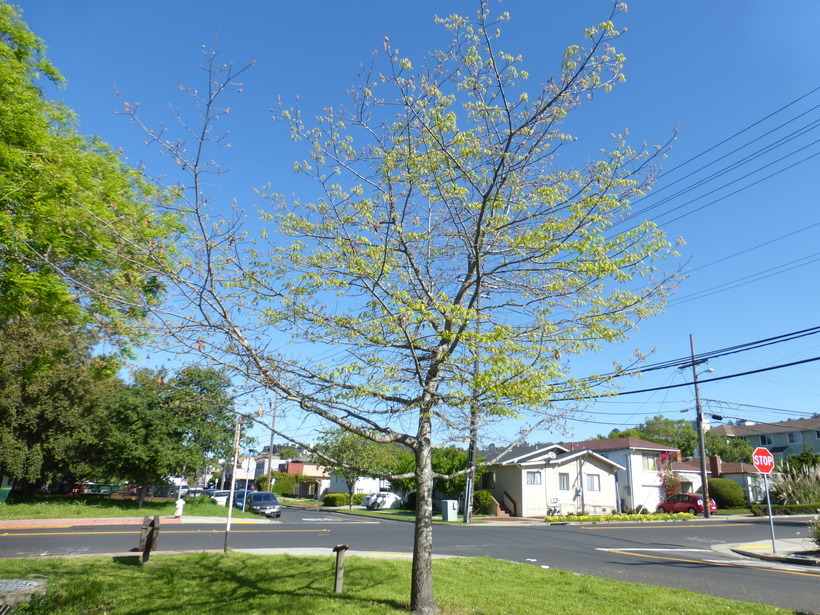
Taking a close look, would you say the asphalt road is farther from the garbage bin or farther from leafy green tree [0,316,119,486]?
leafy green tree [0,316,119,486]

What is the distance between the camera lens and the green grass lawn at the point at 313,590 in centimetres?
719

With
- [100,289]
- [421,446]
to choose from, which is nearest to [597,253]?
[421,446]

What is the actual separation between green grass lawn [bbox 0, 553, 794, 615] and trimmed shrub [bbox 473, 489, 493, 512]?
2563 centimetres

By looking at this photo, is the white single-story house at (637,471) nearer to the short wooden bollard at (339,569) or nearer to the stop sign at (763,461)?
the stop sign at (763,461)

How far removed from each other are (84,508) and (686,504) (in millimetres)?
36222

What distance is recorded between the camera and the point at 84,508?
25656 millimetres

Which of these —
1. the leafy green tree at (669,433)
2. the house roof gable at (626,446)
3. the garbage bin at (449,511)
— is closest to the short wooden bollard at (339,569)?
the garbage bin at (449,511)

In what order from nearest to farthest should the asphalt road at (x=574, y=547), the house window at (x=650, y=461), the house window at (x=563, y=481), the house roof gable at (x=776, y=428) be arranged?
the asphalt road at (x=574, y=547) → the house window at (x=563, y=481) → the house window at (x=650, y=461) → the house roof gable at (x=776, y=428)

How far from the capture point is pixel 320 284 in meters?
7.80

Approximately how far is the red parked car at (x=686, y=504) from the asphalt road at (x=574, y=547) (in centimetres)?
1370

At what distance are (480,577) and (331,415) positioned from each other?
4.93m

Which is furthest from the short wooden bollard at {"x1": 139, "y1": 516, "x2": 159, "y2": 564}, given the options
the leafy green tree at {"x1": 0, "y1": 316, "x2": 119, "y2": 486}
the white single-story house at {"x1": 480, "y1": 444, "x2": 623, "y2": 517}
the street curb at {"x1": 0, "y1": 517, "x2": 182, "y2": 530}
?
the white single-story house at {"x1": 480, "y1": 444, "x2": 623, "y2": 517}

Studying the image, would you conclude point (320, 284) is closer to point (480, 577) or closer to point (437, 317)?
point (437, 317)

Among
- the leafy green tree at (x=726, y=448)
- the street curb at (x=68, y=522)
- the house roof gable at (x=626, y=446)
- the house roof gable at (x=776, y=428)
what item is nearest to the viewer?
the street curb at (x=68, y=522)
